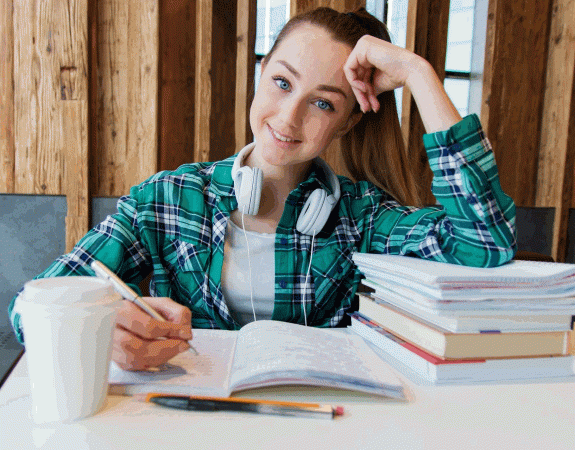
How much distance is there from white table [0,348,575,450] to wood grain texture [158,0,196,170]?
64.4 inches

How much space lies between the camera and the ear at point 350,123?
130cm

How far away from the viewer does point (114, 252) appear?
1.02 metres

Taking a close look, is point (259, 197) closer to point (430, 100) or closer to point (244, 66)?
point (430, 100)

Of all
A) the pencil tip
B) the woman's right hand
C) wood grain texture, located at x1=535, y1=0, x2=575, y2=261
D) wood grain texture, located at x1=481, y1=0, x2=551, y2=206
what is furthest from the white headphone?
wood grain texture, located at x1=535, y1=0, x2=575, y2=261

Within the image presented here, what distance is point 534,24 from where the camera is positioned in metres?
2.60

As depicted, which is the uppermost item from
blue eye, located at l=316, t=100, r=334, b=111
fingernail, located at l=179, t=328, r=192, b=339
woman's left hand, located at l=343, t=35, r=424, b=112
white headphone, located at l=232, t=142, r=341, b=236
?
woman's left hand, located at l=343, t=35, r=424, b=112

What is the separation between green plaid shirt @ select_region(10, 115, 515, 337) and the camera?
3.14ft

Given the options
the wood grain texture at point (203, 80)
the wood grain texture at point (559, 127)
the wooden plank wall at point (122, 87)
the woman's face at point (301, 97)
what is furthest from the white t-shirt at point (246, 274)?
the wood grain texture at point (559, 127)

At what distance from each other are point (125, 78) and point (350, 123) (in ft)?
3.86

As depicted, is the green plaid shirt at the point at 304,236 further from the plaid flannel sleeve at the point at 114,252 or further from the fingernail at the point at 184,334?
the fingernail at the point at 184,334

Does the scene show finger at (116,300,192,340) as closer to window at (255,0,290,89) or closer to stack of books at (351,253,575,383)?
stack of books at (351,253,575,383)

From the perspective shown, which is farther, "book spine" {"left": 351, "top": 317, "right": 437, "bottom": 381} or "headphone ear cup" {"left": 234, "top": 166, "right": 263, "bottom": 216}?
"headphone ear cup" {"left": 234, "top": 166, "right": 263, "bottom": 216}

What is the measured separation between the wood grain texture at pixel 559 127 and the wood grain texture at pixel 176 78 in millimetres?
2004

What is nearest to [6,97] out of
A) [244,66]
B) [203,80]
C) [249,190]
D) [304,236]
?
[203,80]
